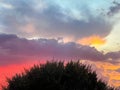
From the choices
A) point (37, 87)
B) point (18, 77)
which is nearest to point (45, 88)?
point (37, 87)

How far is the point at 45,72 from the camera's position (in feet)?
97.0

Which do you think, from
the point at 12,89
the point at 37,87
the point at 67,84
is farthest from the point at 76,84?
the point at 12,89

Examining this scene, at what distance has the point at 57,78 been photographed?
96.6 feet

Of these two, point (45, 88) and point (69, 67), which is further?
point (69, 67)

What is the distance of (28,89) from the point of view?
2928cm

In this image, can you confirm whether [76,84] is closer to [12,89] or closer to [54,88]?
[54,88]

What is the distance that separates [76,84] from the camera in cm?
2936

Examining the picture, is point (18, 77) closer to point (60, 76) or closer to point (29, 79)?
point (29, 79)

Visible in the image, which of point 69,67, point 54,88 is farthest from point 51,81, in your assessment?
point 69,67

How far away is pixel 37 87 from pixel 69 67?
3143mm

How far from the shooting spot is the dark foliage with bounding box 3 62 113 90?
29.0 metres

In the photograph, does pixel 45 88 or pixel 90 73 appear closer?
pixel 45 88

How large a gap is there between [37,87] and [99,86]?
4715 mm

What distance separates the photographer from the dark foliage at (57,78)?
29.0m
